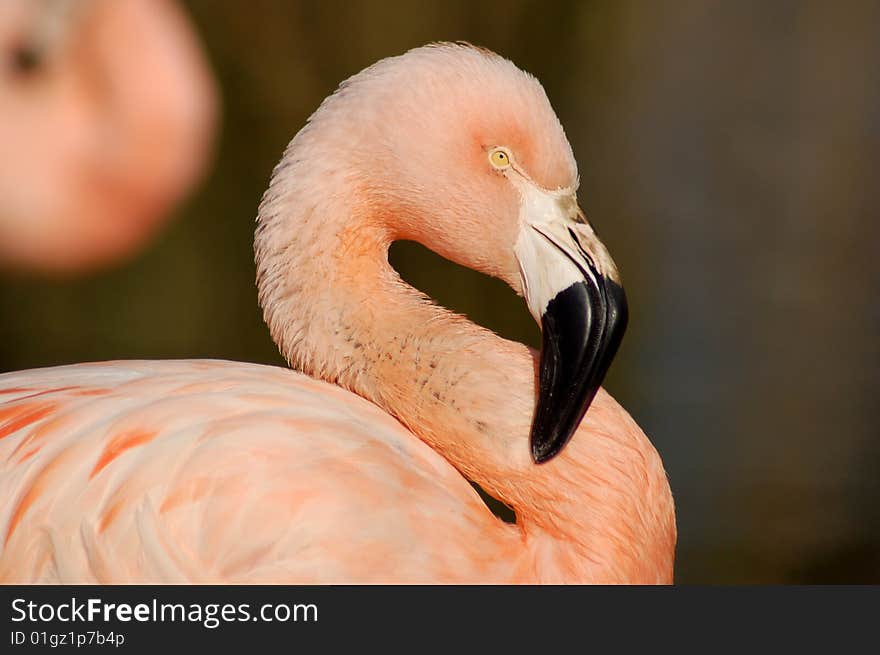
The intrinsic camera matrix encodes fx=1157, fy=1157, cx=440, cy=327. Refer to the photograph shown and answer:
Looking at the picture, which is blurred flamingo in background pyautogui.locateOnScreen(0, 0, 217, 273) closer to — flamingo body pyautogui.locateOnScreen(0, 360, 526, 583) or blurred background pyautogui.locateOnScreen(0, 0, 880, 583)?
blurred background pyautogui.locateOnScreen(0, 0, 880, 583)

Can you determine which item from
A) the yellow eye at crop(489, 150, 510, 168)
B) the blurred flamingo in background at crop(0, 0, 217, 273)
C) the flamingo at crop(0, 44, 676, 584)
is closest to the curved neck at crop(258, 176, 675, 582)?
the flamingo at crop(0, 44, 676, 584)

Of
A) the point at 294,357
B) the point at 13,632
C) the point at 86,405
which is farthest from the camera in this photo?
the point at 294,357

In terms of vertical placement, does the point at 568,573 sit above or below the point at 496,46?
below

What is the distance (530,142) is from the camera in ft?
6.06

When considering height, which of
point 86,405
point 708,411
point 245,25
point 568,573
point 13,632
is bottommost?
point 708,411

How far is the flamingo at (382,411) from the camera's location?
1.68m

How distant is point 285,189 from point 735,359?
112 inches

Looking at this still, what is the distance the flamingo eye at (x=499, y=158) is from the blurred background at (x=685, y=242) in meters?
1.96

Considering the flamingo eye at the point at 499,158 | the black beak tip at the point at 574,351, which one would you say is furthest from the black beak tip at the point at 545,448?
the flamingo eye at the point at 499,158

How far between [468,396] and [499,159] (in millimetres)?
388

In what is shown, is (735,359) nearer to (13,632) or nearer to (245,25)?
(245,25)

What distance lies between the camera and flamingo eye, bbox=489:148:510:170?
187 cm

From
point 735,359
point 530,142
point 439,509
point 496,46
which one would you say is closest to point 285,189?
point 530,142

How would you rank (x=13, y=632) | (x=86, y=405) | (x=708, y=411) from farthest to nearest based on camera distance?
(x=708, y=411)
(x=86, y=405)
(x=13, y=632)
